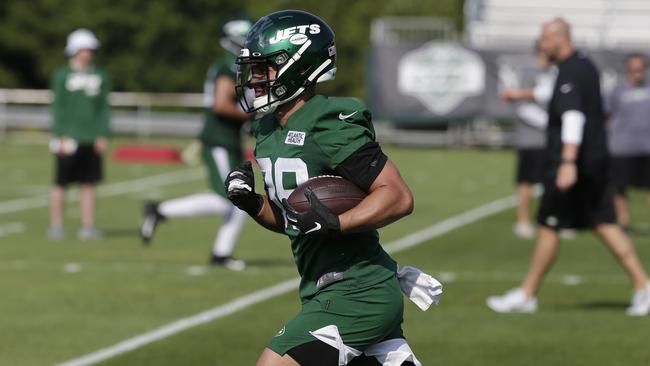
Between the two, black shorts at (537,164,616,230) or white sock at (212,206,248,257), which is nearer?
black shorts at (537,164,616,230)

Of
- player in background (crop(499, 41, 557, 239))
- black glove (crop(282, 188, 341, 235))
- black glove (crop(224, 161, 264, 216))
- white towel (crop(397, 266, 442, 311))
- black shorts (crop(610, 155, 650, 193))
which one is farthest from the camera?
black shorts (crop(610, 155, 650, 193))

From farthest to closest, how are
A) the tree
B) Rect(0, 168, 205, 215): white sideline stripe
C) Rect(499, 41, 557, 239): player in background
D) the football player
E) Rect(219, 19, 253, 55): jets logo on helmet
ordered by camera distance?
the tree
Rect(0, 168, 205, 215): white sideline stripe
Rect(499, 41, 557, 239): player in background
Rect(219, 19, 253, 55): jets logo on helmet
the football player

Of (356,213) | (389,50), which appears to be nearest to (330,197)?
(356,213)

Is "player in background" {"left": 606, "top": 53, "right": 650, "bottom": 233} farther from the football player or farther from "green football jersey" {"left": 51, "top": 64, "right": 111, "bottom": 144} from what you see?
the football player

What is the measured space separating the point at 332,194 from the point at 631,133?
11901mm

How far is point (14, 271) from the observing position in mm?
12539

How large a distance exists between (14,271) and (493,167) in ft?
53.3

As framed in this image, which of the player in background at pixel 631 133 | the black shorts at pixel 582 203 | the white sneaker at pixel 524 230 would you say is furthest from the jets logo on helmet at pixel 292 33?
the player in background at pixel 631 133

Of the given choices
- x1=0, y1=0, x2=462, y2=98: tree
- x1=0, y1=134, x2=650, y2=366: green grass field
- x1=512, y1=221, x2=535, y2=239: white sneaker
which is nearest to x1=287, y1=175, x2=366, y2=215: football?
x1=0, y1=134, x2=650, y2=366: green grass field

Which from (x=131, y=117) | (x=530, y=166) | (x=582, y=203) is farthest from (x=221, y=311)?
(x=131, y=117)

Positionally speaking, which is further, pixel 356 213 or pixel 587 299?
pixel 587 299

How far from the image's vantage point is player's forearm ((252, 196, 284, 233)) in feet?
19.4

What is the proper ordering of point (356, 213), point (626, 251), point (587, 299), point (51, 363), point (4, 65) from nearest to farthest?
1. point (356, 213)
2. point (51, 363)
3. point (626, 251)
4. point (587, 299)
5. point (4, 65)

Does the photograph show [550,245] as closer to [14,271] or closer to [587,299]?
[587,299]
